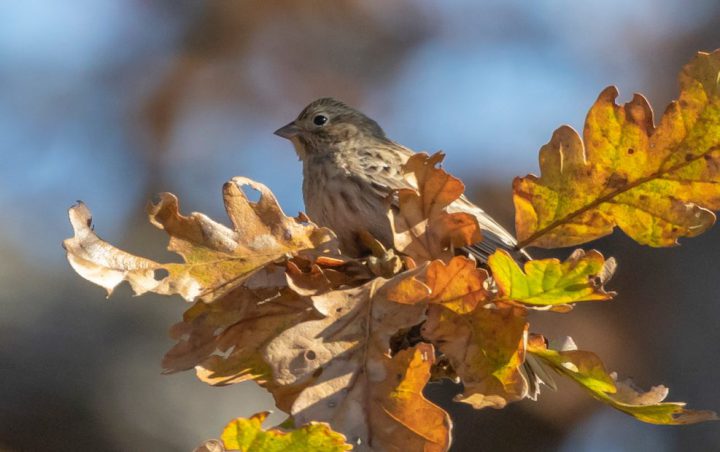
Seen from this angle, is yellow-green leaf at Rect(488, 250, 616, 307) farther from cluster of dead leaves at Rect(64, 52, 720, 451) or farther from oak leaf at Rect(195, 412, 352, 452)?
oak leaf at Rect(195, 412, 352, 452)

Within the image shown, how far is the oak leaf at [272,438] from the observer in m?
1.93

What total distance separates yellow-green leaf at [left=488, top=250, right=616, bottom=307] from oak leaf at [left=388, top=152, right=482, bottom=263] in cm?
24

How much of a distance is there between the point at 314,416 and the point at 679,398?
198 inches

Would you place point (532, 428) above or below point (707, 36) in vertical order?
below

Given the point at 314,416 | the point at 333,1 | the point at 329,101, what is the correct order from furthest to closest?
the point at 333,1, the point at 329,101, the point at 314,416

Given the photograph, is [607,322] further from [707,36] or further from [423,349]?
[423,349]

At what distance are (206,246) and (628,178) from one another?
914 millimetres

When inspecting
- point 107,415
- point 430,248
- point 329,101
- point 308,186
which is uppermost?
point 329,101

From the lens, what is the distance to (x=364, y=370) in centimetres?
212

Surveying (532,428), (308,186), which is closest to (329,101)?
(308,186)

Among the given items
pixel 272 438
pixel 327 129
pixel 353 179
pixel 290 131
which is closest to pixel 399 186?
pixel 353 179

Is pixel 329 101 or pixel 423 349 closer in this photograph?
pixel 423 349

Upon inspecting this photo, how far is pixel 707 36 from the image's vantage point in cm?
735

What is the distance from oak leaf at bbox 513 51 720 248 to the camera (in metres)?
2.32
